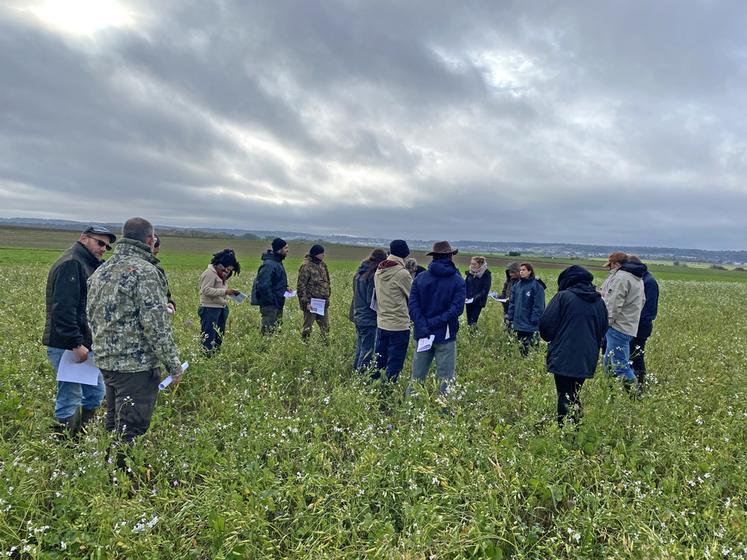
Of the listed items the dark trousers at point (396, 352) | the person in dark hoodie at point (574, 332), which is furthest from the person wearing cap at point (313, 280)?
the person in dark hoodie at point (574, 332)

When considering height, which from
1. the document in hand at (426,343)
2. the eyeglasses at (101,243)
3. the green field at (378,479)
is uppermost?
the eyeglasses at (101,243)

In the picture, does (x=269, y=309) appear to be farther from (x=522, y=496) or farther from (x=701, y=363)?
(x=701, y=363)

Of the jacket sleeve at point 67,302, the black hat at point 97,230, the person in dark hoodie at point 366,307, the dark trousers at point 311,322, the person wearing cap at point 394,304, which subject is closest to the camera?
the jacket sleeve at point 67,302

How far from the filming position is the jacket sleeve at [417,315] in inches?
194

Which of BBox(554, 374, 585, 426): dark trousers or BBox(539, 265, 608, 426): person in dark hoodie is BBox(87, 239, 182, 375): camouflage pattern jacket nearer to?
BBox(539, 265, 608, 426): person in dark hoodie

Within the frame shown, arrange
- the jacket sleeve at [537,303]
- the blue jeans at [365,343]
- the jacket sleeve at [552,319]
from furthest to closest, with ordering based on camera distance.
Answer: the jacket sleeve at [537,303] < the blue jeans at [365,343] < the jacket sleeve at [552,319]

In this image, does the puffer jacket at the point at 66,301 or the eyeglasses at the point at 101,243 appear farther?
the eyeglasses at the point at 101,243

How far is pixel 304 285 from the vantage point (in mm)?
7309

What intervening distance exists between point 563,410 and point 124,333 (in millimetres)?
4699

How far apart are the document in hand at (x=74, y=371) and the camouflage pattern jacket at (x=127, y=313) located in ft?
2.50

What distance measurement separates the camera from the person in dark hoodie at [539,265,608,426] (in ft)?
13.6

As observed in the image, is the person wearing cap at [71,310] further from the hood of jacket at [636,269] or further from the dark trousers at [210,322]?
the hood of jacket at [636,269]

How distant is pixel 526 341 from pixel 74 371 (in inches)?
277

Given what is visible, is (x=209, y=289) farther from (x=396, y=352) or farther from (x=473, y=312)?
(x=473, y=312)
